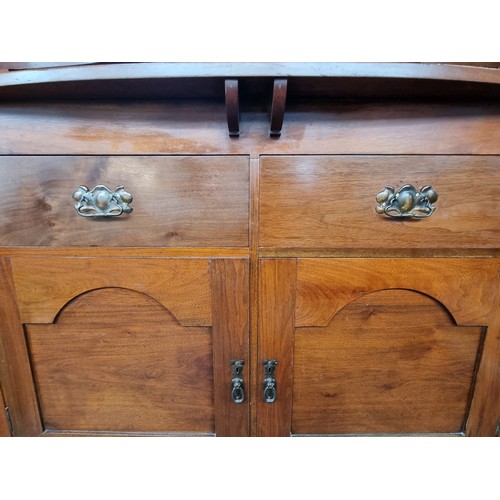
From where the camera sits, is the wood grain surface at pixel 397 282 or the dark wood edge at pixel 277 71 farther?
the wood grain surface at pixel 397 282

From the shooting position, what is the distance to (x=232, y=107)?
437 millimetres

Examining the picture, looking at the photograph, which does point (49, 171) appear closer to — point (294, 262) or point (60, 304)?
point (60, 304)

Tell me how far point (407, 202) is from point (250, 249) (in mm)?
269

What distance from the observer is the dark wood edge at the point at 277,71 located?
41 centimetres

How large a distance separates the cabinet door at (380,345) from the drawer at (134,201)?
0.13 metres

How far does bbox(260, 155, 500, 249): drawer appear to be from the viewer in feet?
1.60

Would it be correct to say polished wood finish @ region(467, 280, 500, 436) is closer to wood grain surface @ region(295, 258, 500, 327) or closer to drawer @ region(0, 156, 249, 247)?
wood grain surface @ region(295, 258, 500, 327)

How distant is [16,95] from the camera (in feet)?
1.54

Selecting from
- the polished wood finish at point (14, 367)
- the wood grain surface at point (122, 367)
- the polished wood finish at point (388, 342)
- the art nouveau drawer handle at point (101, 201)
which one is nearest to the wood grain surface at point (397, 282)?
the polished wood finish at point (388, 342)

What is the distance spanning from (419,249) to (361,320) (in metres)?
0.16

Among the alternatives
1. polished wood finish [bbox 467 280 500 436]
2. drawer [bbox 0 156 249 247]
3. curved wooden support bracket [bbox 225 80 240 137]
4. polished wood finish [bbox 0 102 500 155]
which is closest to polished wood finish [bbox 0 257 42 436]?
drawer [bbox 0 156 249 247]

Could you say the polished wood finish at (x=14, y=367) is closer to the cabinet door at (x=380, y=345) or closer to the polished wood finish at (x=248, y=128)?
the polished wood finish at (x=248, y=128)

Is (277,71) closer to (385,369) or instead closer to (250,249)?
(250,249)

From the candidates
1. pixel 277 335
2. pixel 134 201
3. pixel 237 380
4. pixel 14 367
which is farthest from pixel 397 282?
pixel 14 367
